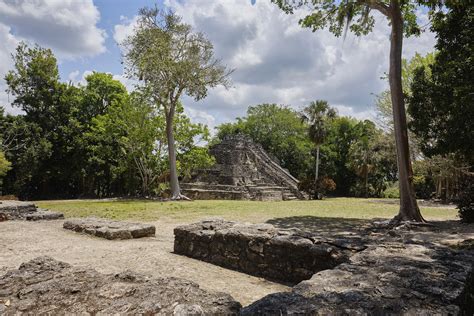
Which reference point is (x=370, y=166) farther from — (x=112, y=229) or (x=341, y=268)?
(x=341, y=268)

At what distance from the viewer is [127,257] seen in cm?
589

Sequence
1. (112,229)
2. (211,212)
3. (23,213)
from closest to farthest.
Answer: (112,229) < (23,213) < (211,212)

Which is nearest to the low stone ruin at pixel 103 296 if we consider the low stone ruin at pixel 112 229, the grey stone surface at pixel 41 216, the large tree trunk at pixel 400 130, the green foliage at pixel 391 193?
the low stone ruin at pixel 112 229

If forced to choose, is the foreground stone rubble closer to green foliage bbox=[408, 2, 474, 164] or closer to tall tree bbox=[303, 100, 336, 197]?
green foliage bbox=[408, 2, 474, 164]

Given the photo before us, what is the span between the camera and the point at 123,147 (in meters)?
26.4

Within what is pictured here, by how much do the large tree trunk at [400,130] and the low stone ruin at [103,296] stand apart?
356 inches

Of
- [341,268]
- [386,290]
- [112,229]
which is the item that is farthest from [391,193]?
[386,290]

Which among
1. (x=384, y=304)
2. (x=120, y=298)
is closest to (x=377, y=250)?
(x=384, y=304)

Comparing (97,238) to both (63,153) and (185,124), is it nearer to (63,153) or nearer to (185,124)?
(185,124)

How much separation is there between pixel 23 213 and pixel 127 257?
7495mm

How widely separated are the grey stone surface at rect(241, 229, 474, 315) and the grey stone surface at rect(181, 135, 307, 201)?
20863 mm

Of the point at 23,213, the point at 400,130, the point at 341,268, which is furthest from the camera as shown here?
the point at 23,213

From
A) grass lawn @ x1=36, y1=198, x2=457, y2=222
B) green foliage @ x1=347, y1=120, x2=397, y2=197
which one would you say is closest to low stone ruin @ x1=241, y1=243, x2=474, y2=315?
grass lawn @ x1=36, y1=198, x2=457, y2=222

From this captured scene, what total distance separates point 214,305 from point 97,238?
597 cm
